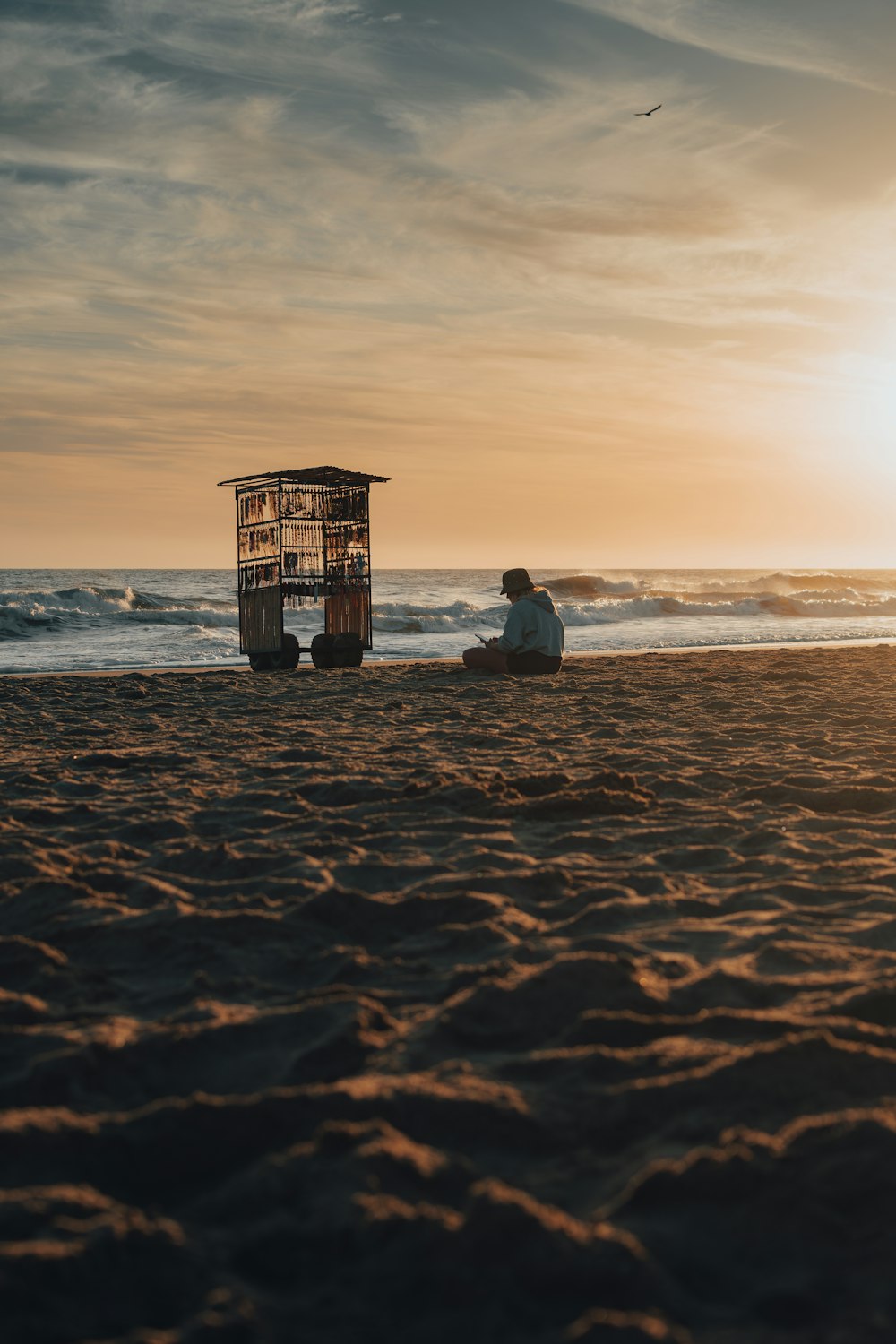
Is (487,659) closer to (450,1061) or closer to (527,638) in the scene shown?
(527,638)

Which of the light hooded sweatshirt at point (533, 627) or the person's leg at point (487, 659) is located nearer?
the light hooded sweatshirt at point (533, 627)

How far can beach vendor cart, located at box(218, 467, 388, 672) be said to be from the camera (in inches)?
520

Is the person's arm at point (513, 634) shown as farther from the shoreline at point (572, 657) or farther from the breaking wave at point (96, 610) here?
the breaking wave at point (96, 610)

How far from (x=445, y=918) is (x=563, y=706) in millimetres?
5580

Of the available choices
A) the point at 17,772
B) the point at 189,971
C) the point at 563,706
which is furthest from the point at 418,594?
the point at 189,971

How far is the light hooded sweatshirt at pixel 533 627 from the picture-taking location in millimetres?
11070


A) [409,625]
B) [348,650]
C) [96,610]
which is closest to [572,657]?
[348,650]

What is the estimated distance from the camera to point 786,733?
719 cm

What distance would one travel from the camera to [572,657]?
52.0 ft

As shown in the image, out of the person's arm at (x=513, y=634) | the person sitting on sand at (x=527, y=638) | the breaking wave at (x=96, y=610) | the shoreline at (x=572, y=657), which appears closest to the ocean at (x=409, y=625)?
the breaking wave at (x=96, y=610)

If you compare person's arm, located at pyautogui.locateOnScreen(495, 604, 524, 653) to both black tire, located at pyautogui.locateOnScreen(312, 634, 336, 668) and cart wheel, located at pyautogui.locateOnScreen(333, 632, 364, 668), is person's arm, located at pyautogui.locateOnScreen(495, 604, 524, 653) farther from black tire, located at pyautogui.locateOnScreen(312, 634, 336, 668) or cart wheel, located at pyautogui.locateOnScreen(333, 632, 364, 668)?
black tire, located at pyautogui.locateOnScreen(312, 634, 336, 668)

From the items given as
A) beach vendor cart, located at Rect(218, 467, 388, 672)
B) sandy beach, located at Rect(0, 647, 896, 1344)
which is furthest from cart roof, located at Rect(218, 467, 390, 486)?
sandy beach, located at Rect(0, 647, 896, 1344)

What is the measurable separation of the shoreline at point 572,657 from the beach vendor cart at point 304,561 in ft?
1.29

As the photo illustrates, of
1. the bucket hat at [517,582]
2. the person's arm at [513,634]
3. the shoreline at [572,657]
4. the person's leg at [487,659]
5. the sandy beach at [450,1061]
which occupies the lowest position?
the sandy beach at [450,1061]
